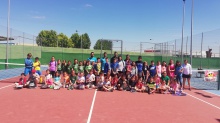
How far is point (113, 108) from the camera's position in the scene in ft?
25.2

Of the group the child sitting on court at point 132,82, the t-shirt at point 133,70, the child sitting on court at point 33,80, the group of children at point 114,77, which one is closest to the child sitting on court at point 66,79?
the group of children at point 114,77

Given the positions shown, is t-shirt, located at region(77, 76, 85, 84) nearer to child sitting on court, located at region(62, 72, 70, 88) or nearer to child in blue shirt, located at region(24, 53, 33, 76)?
child sitting on court, located at region(62, 72, 70, 88)

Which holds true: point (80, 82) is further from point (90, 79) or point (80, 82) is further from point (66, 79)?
point (66, 79)

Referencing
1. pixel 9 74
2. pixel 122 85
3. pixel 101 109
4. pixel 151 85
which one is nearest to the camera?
pixel 101 109

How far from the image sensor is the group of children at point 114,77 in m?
11.5

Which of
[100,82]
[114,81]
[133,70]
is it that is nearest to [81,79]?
[100,82]

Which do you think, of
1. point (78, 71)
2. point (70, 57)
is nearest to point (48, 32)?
point (70, 57)

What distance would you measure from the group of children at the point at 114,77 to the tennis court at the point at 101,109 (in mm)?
1716

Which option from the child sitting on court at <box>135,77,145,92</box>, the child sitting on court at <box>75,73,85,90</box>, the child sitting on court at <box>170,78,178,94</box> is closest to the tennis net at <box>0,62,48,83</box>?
the child sitting on court at <box>75,73,85,90</box>

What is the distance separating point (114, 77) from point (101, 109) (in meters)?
4.45

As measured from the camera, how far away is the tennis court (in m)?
6.42

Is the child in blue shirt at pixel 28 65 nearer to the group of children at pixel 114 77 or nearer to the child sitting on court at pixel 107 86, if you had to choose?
the group of children at pixel 114 77

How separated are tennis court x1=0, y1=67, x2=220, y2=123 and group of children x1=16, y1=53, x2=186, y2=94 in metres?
1.72

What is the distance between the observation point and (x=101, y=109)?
751 centimetres
